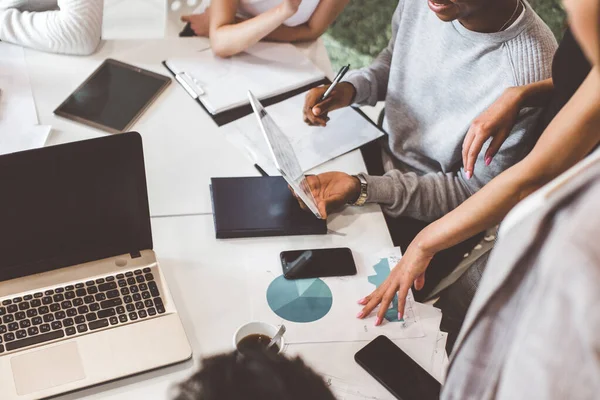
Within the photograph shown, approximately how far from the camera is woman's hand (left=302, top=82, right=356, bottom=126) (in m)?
1.44

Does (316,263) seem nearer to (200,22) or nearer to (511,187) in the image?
(511,187)

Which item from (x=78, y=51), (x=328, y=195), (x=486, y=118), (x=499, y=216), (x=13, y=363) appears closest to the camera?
(x=13, y=363)

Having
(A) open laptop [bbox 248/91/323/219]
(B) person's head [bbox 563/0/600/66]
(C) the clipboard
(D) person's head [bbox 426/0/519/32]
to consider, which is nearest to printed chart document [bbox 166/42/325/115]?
(C) the clipboard

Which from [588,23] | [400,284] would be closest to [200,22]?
[400,284]

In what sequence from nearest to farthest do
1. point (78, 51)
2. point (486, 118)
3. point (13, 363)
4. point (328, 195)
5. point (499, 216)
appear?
point (13, 363) < point (499, 216) < point (486, 118) < point (328, 195) < point (78, 51)

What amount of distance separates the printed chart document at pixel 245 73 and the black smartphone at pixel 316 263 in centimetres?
46

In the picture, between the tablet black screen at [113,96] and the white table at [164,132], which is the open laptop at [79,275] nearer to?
the white table at [164,132]

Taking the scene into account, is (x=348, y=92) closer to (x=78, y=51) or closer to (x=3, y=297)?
(x=78, y=51)

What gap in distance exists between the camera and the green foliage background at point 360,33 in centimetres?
285

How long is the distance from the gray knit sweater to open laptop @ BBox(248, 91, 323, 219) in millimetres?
157

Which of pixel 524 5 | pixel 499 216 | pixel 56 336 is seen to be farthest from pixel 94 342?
pixel 524 5

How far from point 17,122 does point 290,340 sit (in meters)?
0.78

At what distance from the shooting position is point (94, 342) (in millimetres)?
994

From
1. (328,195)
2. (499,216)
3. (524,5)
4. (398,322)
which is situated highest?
(524,5)
